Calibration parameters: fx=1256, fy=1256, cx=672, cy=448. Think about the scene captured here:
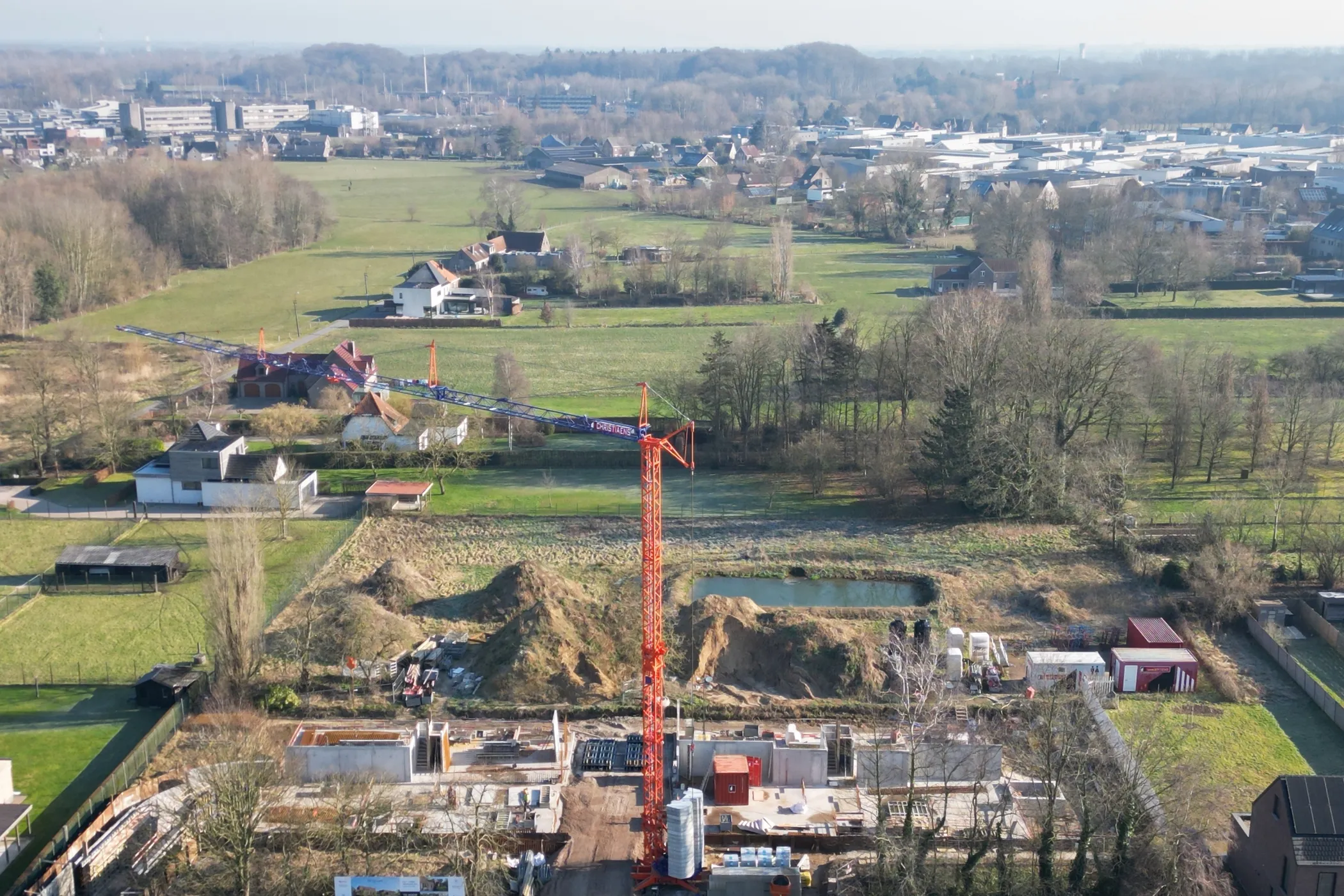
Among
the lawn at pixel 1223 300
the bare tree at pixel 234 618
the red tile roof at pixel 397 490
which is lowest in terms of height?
the red tile roof at pixel 397 490

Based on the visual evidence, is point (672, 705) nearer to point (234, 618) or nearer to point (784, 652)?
point (784, 652)

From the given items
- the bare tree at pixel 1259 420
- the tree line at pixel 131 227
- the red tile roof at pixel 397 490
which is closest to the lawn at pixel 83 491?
the red tile roof at pixel 397 490

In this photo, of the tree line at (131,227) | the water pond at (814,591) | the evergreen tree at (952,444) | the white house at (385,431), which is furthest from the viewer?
the tree line at (131,227)

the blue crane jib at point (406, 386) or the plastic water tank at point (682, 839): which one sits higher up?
the blue crane jib at point (406, 386)

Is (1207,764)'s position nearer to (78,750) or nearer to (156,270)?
(78,750)

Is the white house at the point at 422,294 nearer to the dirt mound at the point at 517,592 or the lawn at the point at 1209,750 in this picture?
the dirt mound at the point at 517,592

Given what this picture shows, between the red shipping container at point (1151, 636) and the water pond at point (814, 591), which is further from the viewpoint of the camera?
the water pond at point (814, 591)

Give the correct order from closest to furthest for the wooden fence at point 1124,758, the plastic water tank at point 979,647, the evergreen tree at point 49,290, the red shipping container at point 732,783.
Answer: the wooden fence at point 1124,758 → the red shipping container at point 732,783 → the plastic water tank at point 979,647 → the evergreen tree at point 49,290
